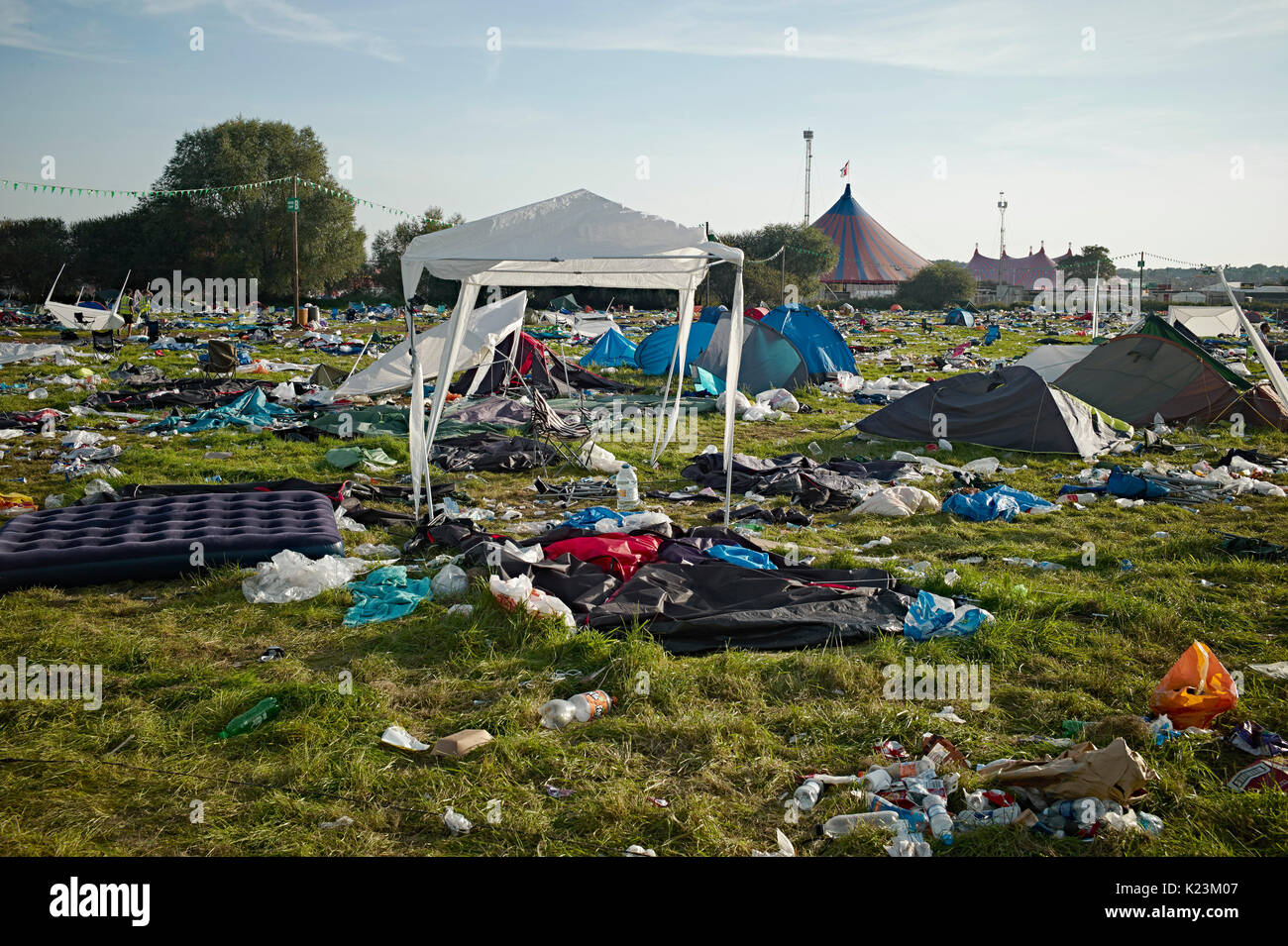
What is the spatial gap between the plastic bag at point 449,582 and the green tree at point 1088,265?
208 feet

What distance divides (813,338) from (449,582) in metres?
12.6

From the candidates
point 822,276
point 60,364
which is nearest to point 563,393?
point 60,364

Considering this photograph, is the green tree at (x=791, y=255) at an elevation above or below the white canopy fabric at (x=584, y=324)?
above

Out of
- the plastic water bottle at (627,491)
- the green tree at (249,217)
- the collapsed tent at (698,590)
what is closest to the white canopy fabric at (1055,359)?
the plastic water bottle at (627,491)

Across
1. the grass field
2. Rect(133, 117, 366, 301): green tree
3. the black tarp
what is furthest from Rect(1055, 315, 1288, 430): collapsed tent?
Rect(133, 117, 366, 301): green tree

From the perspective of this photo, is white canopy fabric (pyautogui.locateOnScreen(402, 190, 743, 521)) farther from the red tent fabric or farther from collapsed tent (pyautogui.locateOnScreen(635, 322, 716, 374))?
collapsed tent (pyautogui.locateOnScreen(635, 322, 716, 374))

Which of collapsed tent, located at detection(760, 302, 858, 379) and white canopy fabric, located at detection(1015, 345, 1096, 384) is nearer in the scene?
white canopy fabric, located at detection(1015, 345, 1096, 384)

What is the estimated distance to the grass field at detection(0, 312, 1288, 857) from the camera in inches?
123

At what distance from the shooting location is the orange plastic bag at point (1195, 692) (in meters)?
3.89

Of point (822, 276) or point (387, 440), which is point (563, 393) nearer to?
point (387, 440)

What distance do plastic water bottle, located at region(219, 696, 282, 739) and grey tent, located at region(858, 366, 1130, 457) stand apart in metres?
8.82

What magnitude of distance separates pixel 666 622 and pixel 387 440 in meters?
6.37

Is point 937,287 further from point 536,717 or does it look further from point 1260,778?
point 536,717

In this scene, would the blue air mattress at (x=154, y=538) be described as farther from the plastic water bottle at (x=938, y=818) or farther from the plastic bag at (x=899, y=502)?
the plastic bag at (x=899, y=502)
